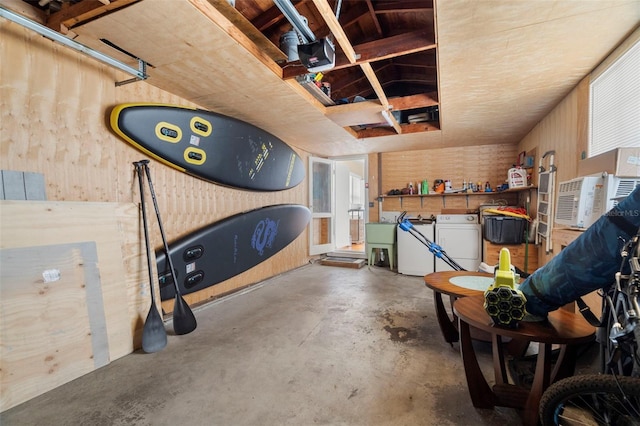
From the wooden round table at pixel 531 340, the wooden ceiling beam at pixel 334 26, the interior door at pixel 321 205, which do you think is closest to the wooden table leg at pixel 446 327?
the wooden round table at pixel 531 340

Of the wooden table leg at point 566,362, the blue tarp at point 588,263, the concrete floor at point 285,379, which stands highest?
the blue tarp at point 588,263

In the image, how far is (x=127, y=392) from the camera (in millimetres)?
1696

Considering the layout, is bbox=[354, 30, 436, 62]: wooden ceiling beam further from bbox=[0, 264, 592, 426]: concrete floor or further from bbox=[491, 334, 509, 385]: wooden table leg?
bbox=[0, 264, 592, 426]: concrete floor

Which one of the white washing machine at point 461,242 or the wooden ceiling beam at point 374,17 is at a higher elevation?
the wooden ceiling beam at point 374,17

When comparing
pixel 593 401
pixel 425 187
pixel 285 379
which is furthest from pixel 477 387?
pixel 425 187

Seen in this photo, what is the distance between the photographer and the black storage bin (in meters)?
3.69

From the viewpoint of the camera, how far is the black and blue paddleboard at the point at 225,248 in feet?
9.16

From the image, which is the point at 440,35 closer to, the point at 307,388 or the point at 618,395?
the point at 618,395

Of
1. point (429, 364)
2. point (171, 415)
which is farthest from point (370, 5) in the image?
point (171, 415)

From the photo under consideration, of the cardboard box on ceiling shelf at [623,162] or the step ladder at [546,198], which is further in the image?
the step ladder at [546,198]

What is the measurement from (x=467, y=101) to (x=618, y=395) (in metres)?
2.75

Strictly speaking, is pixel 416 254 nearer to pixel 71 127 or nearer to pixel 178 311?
pixel 178 311

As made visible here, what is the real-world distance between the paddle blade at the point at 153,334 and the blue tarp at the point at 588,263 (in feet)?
8.31

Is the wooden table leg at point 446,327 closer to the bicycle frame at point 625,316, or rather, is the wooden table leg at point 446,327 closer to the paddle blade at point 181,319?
the bicycle frame at point 625,316
